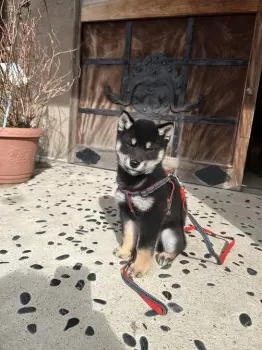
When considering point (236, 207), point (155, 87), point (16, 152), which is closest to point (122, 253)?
point (236, 207)

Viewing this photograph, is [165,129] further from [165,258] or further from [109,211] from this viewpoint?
[109,211]

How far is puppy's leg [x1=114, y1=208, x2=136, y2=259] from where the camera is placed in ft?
7.25

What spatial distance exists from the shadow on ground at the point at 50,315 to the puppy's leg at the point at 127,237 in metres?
0.38

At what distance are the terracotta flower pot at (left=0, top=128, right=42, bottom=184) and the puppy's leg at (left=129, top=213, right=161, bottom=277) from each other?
2571mm

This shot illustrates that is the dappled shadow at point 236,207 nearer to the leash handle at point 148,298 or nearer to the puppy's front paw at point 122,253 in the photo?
the puppy's front paw at point 122,253

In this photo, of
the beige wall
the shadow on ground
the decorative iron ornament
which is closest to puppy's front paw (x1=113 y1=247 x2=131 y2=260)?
the shadow on ground

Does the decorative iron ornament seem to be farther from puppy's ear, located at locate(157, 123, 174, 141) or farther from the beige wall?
puppy's ear, located at locate(157, 123, 174, 141)

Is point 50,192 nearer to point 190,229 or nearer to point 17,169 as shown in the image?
point 17,169

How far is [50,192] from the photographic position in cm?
378

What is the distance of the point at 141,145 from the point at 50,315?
1182mm

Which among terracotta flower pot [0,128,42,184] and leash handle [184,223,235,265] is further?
terracotta flower pot [0,128,42,184]

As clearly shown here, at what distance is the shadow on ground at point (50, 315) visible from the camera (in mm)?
1443

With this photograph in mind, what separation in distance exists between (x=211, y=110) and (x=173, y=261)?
300 centimetres

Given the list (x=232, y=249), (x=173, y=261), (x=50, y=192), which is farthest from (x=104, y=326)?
(x=50, y=192)
